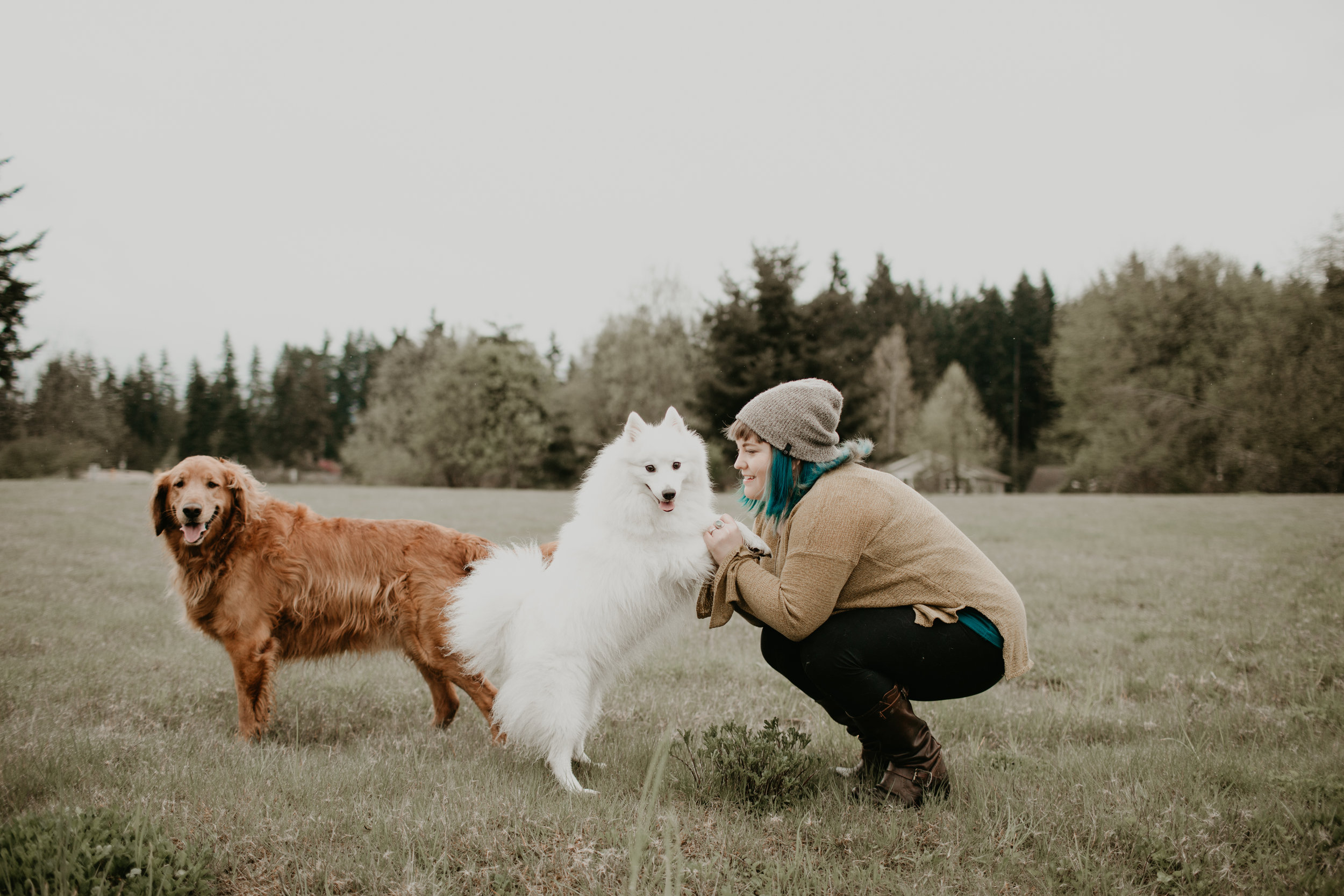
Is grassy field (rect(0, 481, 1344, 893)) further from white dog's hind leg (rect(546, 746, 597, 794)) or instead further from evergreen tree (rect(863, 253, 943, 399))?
evergreen tree (rect(863, 253, 943, 399))

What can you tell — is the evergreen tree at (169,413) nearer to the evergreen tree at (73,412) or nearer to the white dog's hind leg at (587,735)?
the evergreen tree at (73,412)

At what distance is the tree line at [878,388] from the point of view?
2773cm

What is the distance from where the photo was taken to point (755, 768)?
3387 millimetres

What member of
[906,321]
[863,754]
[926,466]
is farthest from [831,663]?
[906,321]

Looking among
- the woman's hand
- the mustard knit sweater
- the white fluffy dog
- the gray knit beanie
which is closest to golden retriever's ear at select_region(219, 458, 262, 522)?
the white fluffy dog

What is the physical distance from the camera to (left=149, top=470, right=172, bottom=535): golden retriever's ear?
461cm

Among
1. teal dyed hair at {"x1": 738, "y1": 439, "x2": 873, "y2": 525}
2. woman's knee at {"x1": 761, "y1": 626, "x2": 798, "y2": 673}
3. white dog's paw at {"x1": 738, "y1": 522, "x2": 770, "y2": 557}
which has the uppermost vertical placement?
teal dyed hair at {"x1": 738, "y1": 439, "x2": 873, "y2": 525}

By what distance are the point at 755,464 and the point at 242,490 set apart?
329 cm

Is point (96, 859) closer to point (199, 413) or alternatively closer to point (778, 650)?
point (778, 650)

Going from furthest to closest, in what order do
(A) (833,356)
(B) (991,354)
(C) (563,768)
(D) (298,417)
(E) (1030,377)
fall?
(D) (298,417) < (B) (991,354) < (E) (1030,377) < (A) (833,356) < (C) (563,768)

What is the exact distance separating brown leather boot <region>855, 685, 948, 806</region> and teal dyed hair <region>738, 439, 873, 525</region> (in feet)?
3.18

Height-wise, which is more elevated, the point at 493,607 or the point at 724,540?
the point at 724,540

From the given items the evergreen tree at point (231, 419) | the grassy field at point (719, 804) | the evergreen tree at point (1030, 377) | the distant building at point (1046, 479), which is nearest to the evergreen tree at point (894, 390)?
the distant building at point (1046, 479)

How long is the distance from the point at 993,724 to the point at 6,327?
32.7 feet
